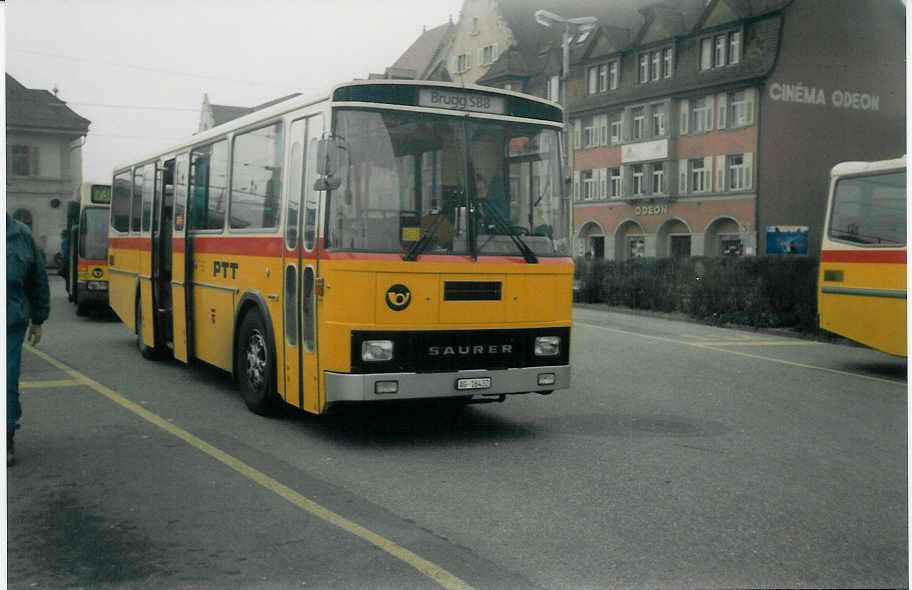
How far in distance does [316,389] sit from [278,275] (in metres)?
1.19

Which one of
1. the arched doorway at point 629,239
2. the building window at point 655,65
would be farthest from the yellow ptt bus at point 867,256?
the arched doorway at point 629,239

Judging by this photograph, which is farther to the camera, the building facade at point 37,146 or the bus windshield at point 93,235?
the bus windshield at point 93,235

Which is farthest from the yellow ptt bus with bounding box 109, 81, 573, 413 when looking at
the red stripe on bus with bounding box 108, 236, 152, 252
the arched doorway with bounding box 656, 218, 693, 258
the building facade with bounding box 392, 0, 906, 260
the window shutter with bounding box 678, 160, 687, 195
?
the window shutter with bounding box 678, 160, 687, 195

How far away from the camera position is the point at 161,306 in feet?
41.8

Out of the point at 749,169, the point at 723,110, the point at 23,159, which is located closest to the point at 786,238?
the point at 749,169

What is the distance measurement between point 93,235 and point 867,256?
14.8m

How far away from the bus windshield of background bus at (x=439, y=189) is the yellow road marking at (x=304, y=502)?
5.74 ft

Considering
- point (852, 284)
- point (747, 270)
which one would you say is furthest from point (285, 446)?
point (747, 270)

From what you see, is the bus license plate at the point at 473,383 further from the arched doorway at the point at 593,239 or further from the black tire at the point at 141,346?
the arched doorway at the point at 593,239

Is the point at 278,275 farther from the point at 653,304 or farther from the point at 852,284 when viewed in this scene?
the point at 653,304

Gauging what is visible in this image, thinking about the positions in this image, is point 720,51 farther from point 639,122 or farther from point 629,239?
point 629,239

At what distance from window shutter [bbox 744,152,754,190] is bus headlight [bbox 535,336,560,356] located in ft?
115

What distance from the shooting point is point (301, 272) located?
8.19 m

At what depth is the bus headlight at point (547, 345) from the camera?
826cm
